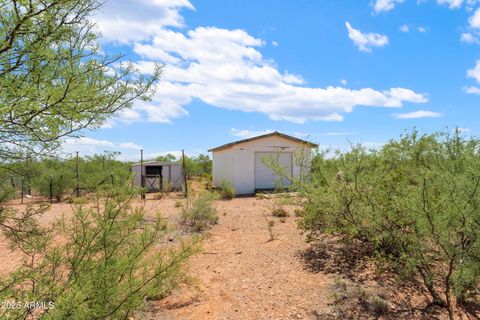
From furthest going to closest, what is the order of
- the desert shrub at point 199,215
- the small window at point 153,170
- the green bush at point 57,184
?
the small window at point 153,170 → the green bush at point 57,184 → the desert shrub at point 199,215

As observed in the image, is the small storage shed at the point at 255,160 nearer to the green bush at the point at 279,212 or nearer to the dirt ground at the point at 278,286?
the green bush at the point at 279,212

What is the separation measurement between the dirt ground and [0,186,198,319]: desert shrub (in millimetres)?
956

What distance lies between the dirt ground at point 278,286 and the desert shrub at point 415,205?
1.62 ft

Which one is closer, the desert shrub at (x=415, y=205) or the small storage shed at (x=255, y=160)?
the desert shrub at (x=415, y=205)

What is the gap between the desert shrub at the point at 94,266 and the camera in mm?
2551

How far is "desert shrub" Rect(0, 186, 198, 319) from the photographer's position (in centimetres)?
255

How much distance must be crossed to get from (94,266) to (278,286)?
11.3 feet

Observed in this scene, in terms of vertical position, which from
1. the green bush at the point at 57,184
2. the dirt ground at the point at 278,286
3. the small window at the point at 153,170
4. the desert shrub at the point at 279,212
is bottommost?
the dirt ground at the point at 278,286

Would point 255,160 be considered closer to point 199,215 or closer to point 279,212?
point 279,212

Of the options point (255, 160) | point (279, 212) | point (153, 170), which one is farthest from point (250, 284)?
point (153, 170)

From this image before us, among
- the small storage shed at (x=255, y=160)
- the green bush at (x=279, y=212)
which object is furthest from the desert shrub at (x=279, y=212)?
the small storage shed at (x=255, y=160)

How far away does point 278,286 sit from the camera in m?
5.54

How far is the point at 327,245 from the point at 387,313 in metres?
2.86

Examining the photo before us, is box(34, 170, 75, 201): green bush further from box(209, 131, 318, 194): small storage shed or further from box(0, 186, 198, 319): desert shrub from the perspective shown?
box(0, 186, 198, 319): desert shrub
